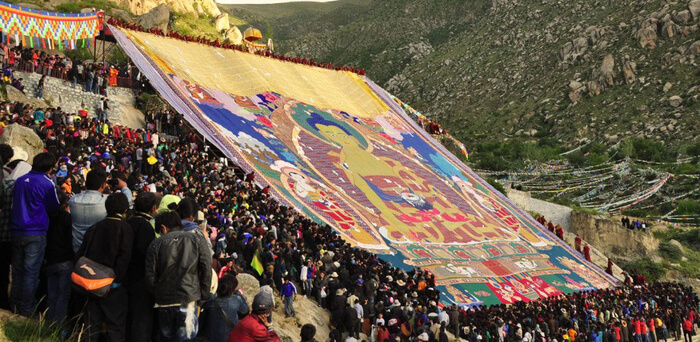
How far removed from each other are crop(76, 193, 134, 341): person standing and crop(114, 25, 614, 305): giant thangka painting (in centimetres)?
1520

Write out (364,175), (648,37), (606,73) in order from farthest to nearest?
(648,37) < (606,73) < (364,175)

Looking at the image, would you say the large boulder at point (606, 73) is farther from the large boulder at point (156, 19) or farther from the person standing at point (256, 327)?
the person standing at point (256, 327)

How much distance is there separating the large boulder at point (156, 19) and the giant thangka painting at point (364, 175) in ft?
39.0

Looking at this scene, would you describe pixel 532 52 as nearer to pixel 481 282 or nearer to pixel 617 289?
pixel 617 289

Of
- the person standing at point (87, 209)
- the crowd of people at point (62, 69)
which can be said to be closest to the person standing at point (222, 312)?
the person standing at point (87, 209)

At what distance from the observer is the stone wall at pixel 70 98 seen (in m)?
22.6

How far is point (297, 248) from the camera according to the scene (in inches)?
666

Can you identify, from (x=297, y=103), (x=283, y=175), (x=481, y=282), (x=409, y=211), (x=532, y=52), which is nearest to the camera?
(x=481, y=282)

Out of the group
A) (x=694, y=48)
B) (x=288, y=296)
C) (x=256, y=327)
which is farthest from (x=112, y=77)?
(x=694, y=48)

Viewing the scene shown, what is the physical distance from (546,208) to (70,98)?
26204 millimetres

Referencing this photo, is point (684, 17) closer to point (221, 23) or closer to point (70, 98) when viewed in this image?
point (221, 23)

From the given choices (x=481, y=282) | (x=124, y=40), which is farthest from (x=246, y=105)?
(x=481, y=282)

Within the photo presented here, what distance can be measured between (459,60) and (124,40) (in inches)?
2414

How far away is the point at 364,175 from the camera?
28109 millimetres
